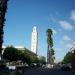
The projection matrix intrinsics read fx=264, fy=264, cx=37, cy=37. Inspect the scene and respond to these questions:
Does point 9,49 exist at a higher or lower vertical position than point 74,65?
higher

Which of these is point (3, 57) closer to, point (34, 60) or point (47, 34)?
point (47, 34)

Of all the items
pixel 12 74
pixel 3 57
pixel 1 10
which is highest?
pixel 1 10

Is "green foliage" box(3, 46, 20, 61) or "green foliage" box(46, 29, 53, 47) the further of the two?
"green foliage" box(46, 29, 53, 47)

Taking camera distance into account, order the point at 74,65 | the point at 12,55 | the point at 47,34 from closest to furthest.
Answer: the point at 74,65 < the point at 12,55 < the point at 47,34

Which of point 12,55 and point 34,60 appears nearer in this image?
point 12,55

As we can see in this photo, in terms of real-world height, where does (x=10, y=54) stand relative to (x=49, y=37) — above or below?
below

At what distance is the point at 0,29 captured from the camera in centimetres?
6875

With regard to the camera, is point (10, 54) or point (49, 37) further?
point (49, 37)

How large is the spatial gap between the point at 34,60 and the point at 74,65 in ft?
405

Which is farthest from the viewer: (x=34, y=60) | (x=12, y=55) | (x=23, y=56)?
(x=34, y=60)

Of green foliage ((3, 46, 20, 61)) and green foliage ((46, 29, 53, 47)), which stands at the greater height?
green foliage ((46, 29, 53, 47))

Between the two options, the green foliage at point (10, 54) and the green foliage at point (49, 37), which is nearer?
the green foliage at point (10, 54)

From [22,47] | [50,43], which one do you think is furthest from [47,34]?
[22,47]

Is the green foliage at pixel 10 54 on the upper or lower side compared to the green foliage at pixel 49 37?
lower
